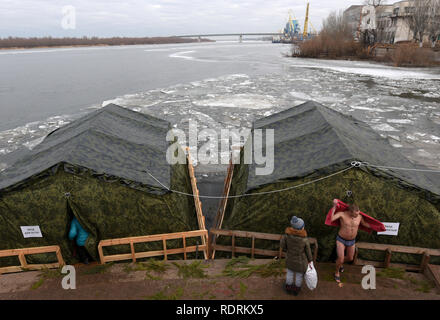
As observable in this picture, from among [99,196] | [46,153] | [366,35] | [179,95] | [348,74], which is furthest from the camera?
[366,35]

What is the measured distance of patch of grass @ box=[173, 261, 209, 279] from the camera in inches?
240

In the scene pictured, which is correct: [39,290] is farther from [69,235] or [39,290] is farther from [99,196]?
[99,196]

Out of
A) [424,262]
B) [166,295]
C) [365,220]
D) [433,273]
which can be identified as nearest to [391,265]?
[424,262]

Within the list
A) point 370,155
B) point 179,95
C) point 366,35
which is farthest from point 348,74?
point 370,155

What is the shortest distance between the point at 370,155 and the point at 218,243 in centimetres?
448

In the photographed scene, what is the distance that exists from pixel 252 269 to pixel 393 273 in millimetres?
3056

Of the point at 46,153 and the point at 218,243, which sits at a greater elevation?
the point at 46,153

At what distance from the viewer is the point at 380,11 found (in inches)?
2761

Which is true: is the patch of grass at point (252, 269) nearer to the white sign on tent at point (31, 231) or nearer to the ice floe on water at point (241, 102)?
the white sign on tent at point (31, 231)

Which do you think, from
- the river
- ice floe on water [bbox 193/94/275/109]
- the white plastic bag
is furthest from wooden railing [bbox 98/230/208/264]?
ice floe on water [bbox 193/94/275/109]

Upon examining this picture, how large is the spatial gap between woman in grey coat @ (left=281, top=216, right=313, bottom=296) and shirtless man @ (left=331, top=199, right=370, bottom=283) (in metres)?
1.04

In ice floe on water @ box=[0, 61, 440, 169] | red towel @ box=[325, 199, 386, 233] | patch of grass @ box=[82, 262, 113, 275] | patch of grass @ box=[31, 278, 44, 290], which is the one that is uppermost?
ice floe on water @ box=[0, 61, 440, 169]

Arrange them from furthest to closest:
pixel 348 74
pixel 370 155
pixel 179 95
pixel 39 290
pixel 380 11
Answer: pixel 380 11, pixel 348 74, pixel 179 95, pixel 370 155, pixel 39 290

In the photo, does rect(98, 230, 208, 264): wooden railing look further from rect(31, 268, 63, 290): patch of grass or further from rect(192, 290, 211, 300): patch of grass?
rect(192, 290, 211, 300): patch of grass
